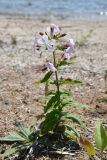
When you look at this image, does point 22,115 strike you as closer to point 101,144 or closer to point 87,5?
point 101,144

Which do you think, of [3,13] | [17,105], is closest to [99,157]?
[17,105]

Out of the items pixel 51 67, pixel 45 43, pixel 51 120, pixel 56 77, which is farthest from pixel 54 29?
pixel 51 120

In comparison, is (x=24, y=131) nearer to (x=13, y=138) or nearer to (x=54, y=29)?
(x=13, y=138)

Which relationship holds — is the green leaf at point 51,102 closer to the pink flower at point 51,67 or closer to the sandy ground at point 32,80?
the pink flower at point 51,67

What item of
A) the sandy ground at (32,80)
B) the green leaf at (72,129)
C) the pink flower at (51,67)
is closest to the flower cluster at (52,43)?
the pink flower at (51,67)

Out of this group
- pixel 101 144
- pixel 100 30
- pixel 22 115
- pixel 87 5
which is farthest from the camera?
pixel 87 5

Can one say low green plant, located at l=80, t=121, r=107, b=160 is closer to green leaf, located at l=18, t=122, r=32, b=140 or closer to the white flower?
green leaf, located at l=18, t=122, r=32, b=140

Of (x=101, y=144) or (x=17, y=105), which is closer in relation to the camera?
(x=101, y=144)
